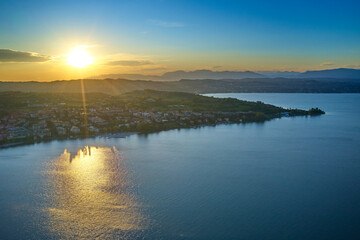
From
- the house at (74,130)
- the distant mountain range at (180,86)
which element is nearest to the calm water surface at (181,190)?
the house at (74,130)

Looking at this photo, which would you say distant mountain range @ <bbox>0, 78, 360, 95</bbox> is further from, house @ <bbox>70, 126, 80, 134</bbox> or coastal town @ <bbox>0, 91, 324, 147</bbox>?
house @ <bbox>70, 126, 80, 134</bbox>

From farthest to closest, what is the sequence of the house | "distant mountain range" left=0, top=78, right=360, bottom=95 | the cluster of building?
1. "distant mountain range" left=0, top=78, right=360, bottom=95
2. the house
3. the cluster of building

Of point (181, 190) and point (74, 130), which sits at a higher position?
point (74, 130)

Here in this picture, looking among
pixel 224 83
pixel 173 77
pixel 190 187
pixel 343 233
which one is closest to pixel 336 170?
pixel 343 233

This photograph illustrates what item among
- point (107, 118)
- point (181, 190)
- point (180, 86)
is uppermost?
point (180, 86)

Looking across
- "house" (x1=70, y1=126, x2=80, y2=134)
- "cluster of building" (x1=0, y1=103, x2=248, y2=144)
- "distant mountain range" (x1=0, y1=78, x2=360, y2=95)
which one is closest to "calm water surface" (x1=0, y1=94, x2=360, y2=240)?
→ "house" (x1=70, y1=126, x2=80, y2=134)

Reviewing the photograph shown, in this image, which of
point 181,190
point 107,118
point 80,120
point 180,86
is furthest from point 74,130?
point 180,86

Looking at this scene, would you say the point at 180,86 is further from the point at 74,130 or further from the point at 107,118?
the point at 74,130

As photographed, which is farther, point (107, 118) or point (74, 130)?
point (107, 118)
